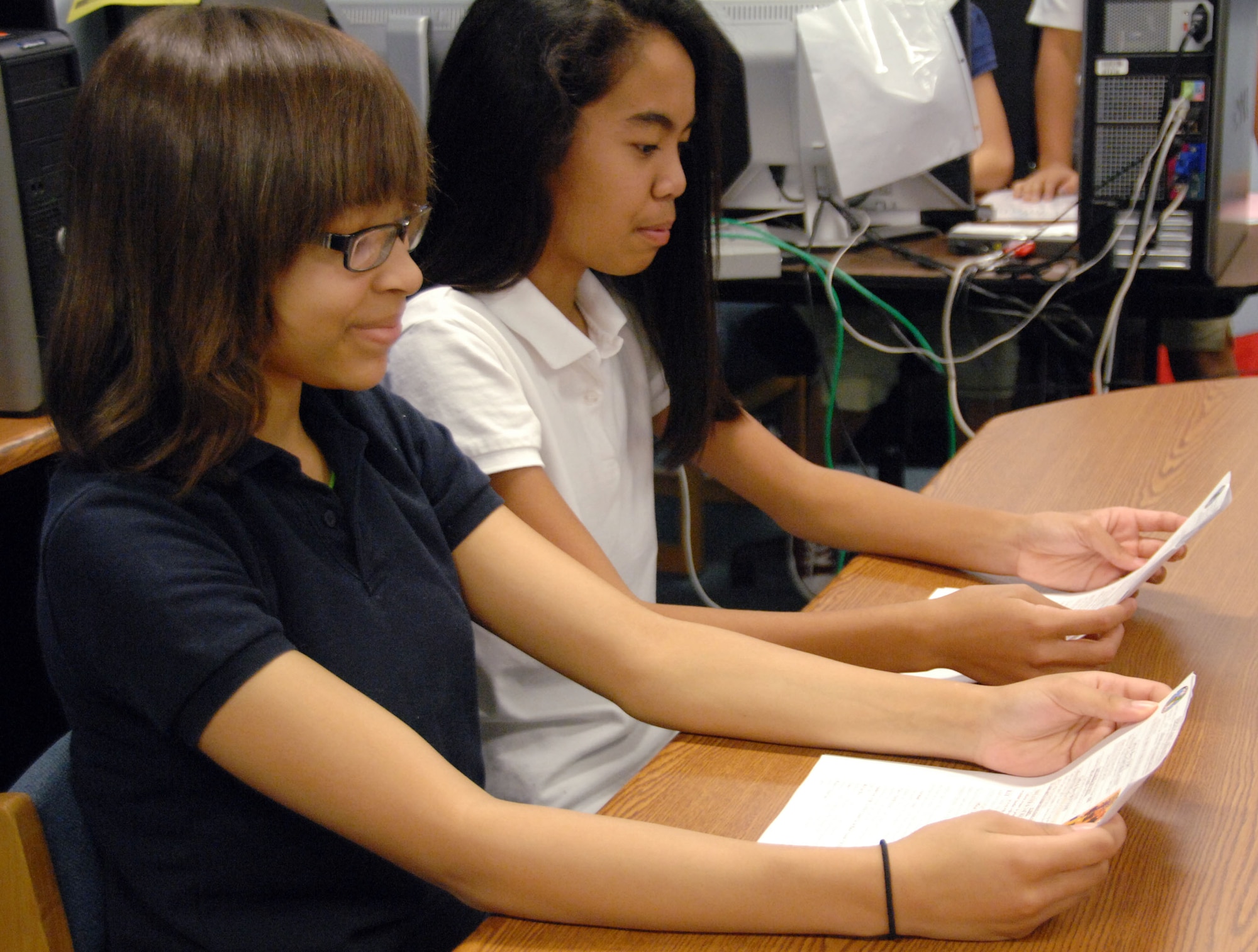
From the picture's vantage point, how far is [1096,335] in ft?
6.45

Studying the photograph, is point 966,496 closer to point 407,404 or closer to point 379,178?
point 407,404

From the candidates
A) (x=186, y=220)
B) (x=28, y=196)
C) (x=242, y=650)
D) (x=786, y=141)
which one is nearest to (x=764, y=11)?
(x=786, y=141)

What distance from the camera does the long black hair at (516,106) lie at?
1.16 metres

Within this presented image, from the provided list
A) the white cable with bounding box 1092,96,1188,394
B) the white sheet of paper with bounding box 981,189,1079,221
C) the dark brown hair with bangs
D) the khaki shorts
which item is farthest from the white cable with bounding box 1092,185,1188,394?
the dark brown hair with bangs

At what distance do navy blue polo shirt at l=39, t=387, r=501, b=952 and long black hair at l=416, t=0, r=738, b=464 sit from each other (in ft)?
1.06

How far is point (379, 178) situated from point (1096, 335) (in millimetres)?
1478

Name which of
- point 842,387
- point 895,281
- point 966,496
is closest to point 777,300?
point 895,281

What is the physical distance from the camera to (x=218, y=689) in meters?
0.69

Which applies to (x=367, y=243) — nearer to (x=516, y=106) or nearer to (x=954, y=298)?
(x=516, y=106)

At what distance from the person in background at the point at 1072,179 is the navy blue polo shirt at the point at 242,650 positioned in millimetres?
1430

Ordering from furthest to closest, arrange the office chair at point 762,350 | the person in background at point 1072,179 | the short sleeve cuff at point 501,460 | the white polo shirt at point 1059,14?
1. the white polo shirt at point 1059,14
2. the office chair at point 762,350
3. the person in background at point 1072,179
4. the short sleeve cuff at point 501,460

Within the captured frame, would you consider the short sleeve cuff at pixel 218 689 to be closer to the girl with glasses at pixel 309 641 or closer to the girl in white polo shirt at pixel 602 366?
the girl with glasses at pixel 309 641

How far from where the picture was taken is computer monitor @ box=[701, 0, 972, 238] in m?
2.09

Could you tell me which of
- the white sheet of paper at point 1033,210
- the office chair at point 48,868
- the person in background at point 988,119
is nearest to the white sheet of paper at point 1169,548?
the office chair at point 48,868
